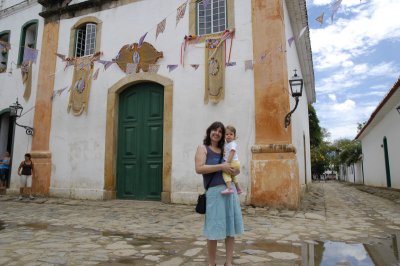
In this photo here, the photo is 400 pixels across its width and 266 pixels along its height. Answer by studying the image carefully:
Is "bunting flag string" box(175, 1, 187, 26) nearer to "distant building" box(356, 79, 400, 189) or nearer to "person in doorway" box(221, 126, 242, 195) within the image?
"person in doorway" box(221, 126, 242, 195)

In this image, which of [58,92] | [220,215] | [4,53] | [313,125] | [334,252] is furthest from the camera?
[313,125]

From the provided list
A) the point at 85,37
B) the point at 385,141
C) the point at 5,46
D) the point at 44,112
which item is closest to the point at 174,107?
the point at 85,37

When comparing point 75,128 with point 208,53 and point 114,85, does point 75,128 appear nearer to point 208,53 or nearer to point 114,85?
point 114,85

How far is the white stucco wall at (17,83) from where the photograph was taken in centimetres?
1009

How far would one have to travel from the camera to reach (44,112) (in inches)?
380

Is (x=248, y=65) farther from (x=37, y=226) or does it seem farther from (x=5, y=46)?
(x=5, y=46)

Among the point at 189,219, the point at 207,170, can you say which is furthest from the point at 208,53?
the point at 207,170

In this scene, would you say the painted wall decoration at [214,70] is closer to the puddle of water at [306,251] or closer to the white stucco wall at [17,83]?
the puddle of water at [306,251]

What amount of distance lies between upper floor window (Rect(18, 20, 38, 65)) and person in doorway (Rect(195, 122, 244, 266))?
10.2 meters

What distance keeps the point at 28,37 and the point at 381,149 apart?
51.7 feet

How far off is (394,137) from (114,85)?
10.9m

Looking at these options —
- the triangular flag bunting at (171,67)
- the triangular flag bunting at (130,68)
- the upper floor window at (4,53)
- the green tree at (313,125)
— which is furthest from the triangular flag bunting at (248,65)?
the green tree at (313,125)

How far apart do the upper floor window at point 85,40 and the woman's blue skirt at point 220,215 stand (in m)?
7.82

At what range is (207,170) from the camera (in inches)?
116
